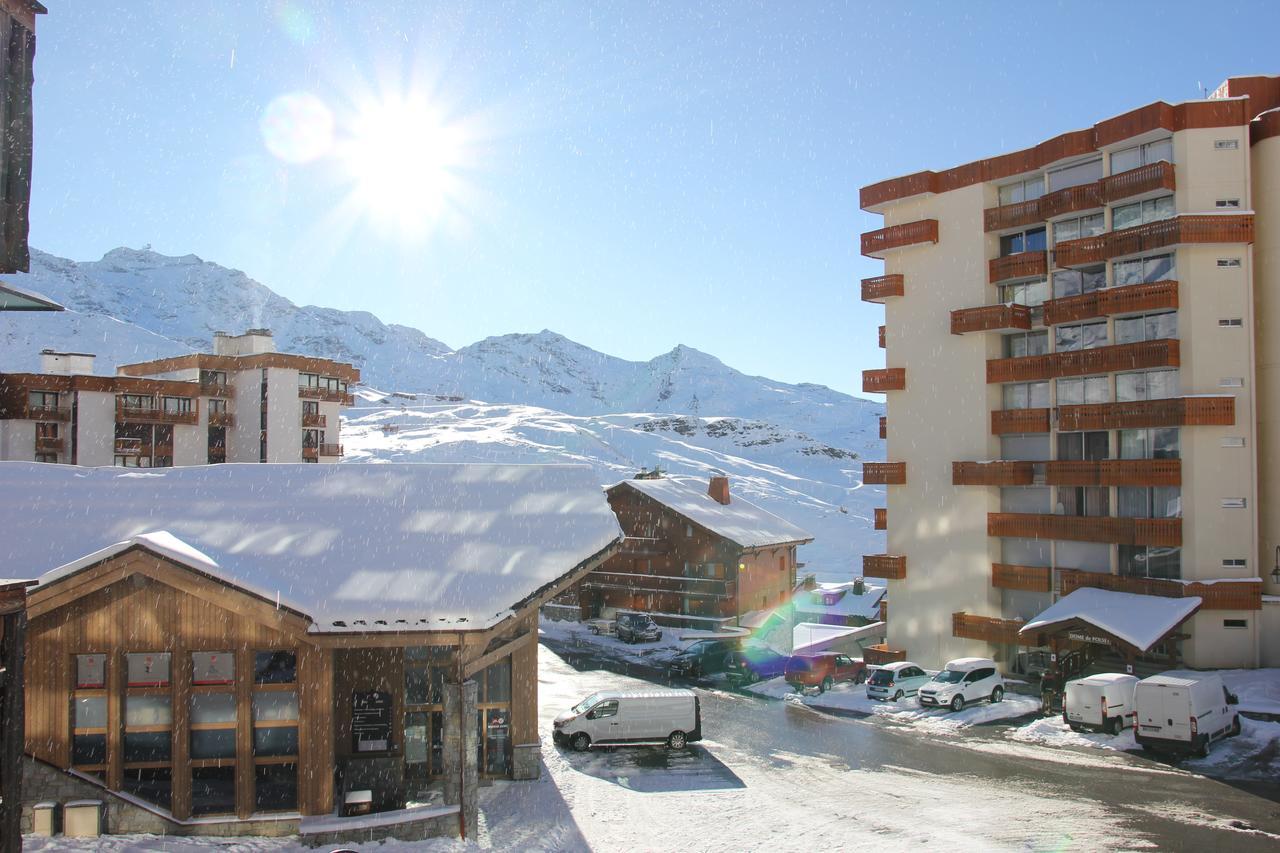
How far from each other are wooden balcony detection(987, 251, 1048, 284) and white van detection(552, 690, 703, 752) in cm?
2502

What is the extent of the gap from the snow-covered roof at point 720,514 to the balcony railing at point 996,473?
14.3m

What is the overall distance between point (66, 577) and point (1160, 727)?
95.0 ft

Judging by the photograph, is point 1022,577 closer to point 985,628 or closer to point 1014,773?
point 985,628

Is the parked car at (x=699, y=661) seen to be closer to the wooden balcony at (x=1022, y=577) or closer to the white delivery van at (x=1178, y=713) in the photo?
the wooden balcony at (x=1022, y=577)

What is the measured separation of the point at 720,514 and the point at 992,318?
22.0 metres

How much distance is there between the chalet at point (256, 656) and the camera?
17.8 m

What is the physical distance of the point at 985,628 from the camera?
39219 mm

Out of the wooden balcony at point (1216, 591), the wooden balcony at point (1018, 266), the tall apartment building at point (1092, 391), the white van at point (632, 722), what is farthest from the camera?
the wooden balcony at point (1018, 266)

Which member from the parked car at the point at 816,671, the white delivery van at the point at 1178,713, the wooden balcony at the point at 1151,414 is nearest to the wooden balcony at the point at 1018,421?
the wooden balcony at the point at 1151,414

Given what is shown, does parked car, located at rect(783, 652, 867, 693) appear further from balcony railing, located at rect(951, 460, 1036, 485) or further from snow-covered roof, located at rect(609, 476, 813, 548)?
snow-covered roof, located at rect(609, 476, 813, 548)

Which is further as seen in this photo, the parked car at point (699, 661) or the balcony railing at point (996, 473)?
the parked car at point (699, 661)

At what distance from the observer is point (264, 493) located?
76.6 feet

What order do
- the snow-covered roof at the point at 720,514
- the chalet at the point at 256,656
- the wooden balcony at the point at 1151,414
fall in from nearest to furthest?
the chalet at the point at 256,656 → the wooden balcony at the point at 1151,414 → the snow-covered roof at the point at 720,514

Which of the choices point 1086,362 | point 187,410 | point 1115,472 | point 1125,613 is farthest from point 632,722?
point 187,410
